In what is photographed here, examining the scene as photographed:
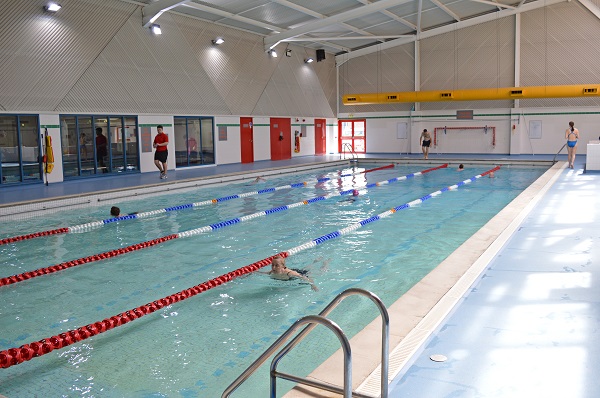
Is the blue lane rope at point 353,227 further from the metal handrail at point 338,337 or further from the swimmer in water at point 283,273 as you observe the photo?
the metal handrail at point 338,337

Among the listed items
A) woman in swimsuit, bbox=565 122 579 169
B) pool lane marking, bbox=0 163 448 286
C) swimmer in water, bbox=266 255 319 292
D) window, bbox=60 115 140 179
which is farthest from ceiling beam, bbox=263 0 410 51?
swimmer in water, bbox=266 255 319 292

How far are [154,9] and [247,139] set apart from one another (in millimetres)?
6868

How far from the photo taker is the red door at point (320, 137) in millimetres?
26203

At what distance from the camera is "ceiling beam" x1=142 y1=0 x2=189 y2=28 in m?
14.8

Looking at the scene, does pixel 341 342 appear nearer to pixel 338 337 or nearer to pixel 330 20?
pixel 338 337

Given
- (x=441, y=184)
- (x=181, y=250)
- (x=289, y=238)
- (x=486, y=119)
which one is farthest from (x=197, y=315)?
(x=486, y=119)

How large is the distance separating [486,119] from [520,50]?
→ 321 cm

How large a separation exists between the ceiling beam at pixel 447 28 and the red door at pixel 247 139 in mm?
8006

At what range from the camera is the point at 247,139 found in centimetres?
2119

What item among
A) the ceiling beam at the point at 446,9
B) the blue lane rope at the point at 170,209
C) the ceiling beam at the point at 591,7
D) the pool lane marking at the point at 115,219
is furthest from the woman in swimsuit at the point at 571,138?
the pool lane marking at the point at 115,219

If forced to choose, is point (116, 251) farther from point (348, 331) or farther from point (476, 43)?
point (476, 43)

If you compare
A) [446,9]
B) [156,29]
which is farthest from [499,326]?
[446,9]

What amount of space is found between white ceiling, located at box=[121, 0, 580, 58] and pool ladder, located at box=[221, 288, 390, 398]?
1371cm

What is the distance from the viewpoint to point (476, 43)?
2338 centimetres
